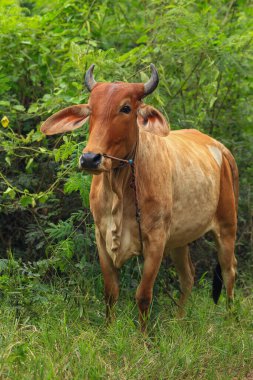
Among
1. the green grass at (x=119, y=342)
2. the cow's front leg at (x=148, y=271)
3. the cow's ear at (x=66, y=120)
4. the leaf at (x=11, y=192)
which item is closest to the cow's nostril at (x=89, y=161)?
the cow's ear at (x=66, y=120)

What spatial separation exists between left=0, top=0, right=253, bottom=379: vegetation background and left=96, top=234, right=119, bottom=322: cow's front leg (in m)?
0.12

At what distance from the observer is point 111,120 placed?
5402 millimetres

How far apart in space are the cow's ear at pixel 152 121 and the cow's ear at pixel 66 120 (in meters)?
0.35

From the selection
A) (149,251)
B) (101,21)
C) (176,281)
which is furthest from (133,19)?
(149,251)

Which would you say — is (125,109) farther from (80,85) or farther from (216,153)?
(216,153)

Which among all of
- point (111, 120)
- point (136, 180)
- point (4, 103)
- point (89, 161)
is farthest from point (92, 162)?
point (4, 103)

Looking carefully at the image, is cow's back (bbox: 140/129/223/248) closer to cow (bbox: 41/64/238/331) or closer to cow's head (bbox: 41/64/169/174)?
cow (bbox: 41/64/238/331)

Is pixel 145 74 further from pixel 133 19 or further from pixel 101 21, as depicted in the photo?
pixel 133 19

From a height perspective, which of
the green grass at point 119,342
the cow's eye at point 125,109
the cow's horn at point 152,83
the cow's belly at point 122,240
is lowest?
the green grass at point 119,342

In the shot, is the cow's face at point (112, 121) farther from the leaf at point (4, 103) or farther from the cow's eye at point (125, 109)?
the leaf at point (4, 103)

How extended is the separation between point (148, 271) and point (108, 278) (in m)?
0.30

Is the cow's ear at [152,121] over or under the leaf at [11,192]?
over

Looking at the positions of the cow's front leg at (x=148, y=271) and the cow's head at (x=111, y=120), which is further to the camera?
the cow's front leg at (x=148, y=271)

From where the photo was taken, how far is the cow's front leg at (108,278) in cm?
590
